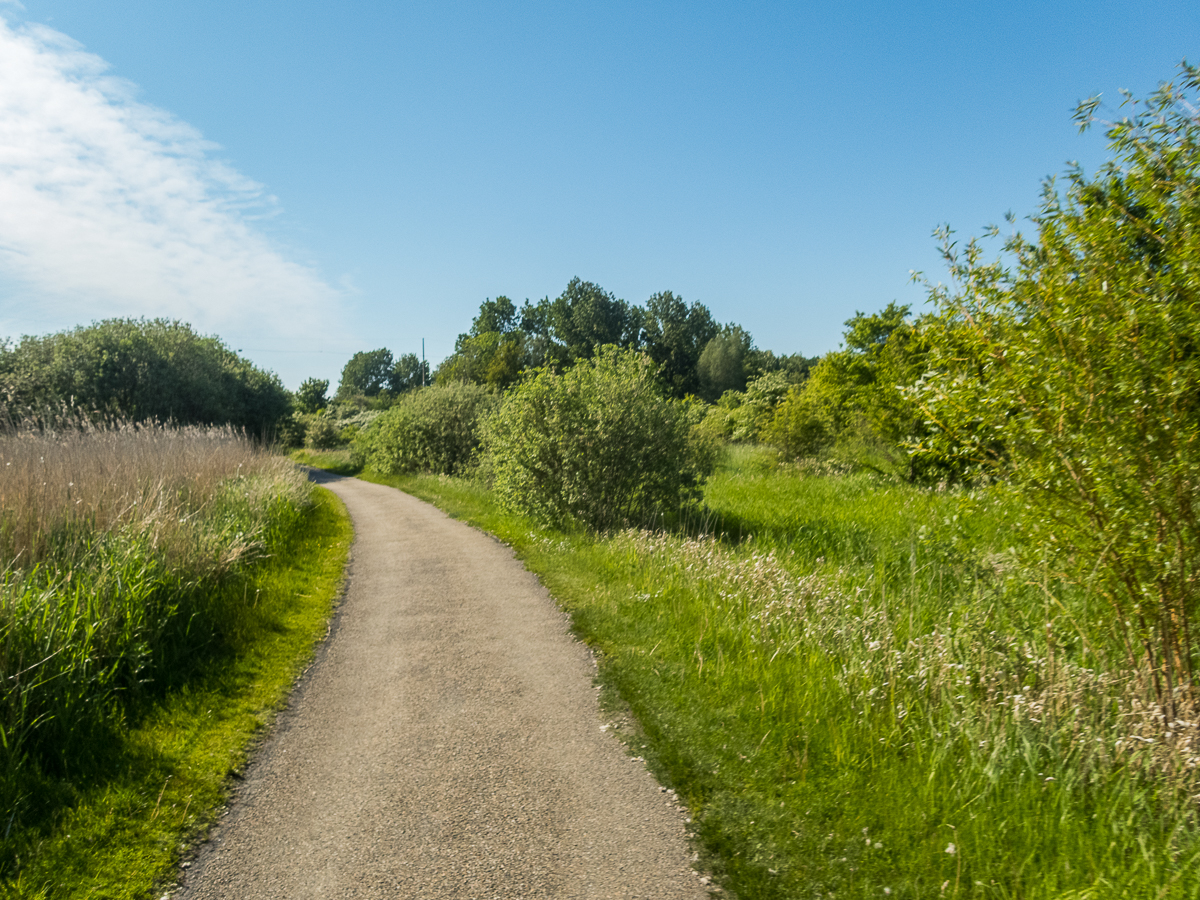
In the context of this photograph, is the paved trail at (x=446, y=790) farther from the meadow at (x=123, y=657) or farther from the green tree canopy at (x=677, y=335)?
the green tree canopy at (x=677, y=335)

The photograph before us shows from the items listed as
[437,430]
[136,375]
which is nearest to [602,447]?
[437,430]

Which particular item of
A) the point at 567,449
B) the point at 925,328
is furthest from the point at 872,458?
the point at 925,328

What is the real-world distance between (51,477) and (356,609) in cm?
433

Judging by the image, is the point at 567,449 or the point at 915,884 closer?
the point at 915,884

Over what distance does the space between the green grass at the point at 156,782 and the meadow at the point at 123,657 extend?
12mm

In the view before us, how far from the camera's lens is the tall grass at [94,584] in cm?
468

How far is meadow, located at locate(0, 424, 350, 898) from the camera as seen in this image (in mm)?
3822

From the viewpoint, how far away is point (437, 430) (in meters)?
28.3

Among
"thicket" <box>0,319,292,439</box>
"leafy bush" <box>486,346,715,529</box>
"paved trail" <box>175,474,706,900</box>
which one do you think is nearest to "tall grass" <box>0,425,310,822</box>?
"paved trail" <box>175,474,706,900</box>

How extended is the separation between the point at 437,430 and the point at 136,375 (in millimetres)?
15461

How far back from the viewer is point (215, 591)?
307 inches

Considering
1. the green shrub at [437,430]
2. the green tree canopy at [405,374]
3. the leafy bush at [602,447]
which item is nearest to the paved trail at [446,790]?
the leafy bush at [602,447]

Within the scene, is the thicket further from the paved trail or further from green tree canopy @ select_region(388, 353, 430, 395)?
green tree canopy @ select_region(388, 353, 430, 395)

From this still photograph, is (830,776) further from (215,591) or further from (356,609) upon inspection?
(215,591)
